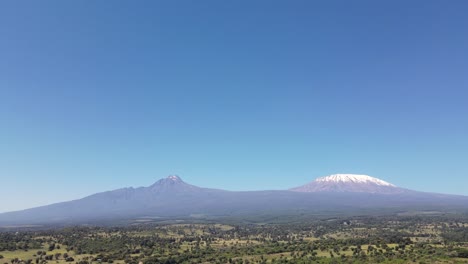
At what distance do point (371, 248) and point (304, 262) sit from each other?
873 inches

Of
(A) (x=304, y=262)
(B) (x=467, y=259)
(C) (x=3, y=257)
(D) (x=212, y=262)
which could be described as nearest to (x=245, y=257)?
(D) (x=212, y=262)

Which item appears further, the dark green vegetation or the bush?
the dark green vegetation

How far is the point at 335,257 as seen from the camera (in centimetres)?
8744

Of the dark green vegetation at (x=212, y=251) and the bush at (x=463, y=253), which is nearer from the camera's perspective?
the bush at (x=463, y=253)

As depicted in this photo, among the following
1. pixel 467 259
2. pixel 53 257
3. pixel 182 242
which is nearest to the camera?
pixel 467 259

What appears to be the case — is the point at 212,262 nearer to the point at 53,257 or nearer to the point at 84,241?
the point at 53,257

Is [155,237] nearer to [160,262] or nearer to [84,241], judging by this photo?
[84,241]

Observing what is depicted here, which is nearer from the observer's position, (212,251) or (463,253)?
(463,253)

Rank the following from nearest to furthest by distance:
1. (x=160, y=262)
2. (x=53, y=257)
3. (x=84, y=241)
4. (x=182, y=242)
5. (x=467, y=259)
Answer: (x=467, y=259) → (x=160, y=262) → (x=53, y=257) → (x=84, y=241) → (x=182, y=242)

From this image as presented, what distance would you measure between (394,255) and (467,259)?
13.5 metres

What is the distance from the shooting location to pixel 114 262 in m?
86.0

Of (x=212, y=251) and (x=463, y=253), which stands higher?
(x=212, y=251)

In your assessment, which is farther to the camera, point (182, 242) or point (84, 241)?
point (182, 242)

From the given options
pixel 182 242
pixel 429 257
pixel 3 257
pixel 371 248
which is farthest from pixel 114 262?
pixel 429 257
